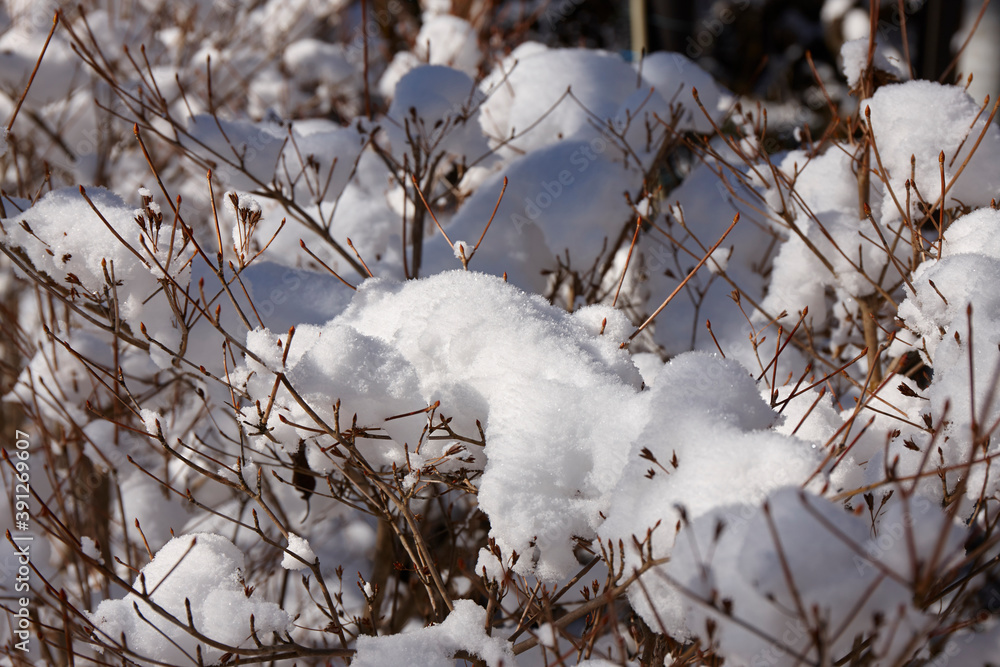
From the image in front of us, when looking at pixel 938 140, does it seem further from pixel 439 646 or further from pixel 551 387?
pixel 439 646

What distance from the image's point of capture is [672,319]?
2.76 m

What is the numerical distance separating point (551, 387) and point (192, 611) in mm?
976

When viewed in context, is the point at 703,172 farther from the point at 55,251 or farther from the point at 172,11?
the point at 172,11

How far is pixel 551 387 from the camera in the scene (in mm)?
1443

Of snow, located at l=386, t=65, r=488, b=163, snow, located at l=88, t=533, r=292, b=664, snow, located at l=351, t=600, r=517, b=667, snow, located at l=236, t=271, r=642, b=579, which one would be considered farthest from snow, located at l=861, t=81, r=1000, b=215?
snow, located at l=88, t=533, r=292, b=664

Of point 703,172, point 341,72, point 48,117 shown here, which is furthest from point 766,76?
point 48,117

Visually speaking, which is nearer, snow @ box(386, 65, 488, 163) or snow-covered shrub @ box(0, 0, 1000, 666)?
snow-covered shrub @ box(0, 0, 1000, 666)

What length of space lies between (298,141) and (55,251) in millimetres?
1207

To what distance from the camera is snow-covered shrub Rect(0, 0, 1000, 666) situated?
3.76 feet

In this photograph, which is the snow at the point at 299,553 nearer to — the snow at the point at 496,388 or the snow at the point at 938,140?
the snow at the point at 496,388

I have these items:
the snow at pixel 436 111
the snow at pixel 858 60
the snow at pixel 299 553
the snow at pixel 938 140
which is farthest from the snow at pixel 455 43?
the snow at pixel 299 553

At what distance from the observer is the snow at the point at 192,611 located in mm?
1469

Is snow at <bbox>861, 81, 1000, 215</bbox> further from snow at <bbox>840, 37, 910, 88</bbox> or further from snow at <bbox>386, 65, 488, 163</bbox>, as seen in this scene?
snow at <bbox>386, 65, 488, 163</bbox>

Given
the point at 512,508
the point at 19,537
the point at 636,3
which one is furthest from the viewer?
the point at 636,3
